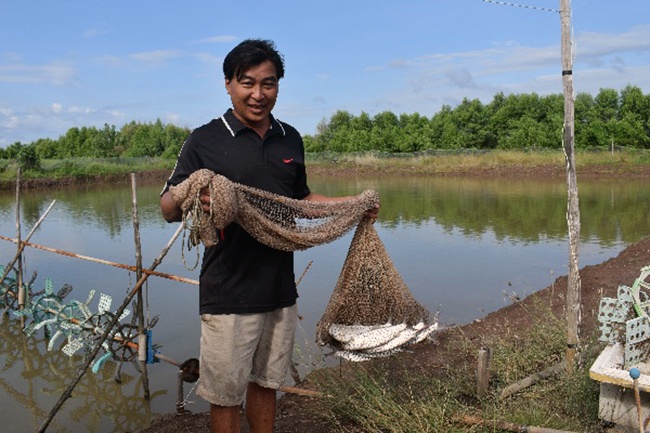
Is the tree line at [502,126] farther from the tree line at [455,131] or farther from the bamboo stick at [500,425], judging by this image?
the bamboo stick at [500,425]

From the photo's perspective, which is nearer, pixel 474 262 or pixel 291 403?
pixel 291 403

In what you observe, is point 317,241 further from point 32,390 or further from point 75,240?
point 75,240

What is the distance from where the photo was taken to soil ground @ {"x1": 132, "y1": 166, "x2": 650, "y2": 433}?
414 centimetres

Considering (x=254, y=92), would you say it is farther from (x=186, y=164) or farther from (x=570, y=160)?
(x=570, y=160)

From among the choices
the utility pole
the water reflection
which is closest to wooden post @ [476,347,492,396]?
the utility pole

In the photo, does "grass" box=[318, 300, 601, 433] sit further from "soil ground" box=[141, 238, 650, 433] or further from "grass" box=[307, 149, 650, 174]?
"grass" box=[307, 149, 650, 174]

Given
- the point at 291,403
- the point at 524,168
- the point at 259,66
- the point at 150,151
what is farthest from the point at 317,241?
the point at 150,151

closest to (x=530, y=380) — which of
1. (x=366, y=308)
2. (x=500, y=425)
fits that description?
(x=500, y=425)

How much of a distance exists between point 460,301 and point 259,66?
630 cm

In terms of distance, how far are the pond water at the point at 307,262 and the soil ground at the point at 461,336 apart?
447 millimetres

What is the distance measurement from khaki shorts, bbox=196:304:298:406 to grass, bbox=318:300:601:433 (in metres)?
0.97

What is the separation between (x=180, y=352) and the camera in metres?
6.52

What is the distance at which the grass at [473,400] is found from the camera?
3.31m

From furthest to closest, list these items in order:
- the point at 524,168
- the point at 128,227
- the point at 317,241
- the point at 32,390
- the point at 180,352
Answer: the point at 524,168 → the point at 128,227 → the point at 180,352 → the point at 32,390 → the point at 317,241
